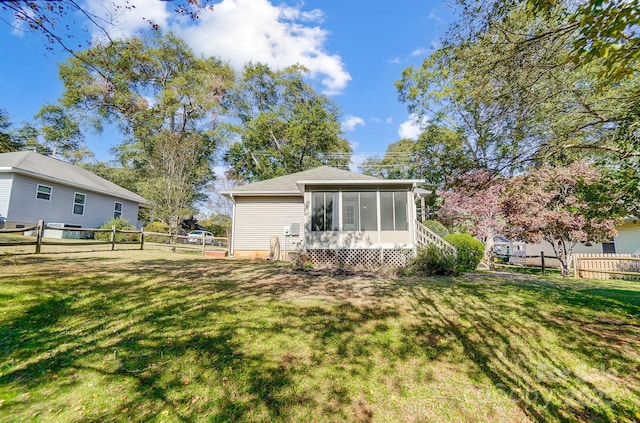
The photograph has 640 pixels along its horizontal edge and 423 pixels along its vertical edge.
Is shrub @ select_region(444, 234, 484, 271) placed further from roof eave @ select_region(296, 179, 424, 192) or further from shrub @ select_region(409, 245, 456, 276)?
roof eave @ select_region(296, 179, 424, 192)

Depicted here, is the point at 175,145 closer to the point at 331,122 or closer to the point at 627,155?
the point at 331,122

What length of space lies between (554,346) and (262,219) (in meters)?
11.7

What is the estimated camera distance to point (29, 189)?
14.0m

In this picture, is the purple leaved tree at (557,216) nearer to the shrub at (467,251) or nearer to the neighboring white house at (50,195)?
the shrub at (467,251)

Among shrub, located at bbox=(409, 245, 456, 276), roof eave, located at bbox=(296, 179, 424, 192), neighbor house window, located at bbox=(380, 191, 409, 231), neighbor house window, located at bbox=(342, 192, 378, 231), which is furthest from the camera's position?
neighbor house window, located at bbox=(342, 192, 378, 231)

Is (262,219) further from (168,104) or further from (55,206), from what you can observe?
(168,104)

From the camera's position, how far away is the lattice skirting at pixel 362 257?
1117cm

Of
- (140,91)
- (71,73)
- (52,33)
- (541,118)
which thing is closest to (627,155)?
(541,118)

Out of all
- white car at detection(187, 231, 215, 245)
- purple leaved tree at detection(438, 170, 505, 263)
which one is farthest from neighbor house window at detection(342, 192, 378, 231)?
white car at detection(187, 231, 215, 245)

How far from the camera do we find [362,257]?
11.3 m

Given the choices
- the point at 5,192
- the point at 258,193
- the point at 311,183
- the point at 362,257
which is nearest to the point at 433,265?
the point at 362,257

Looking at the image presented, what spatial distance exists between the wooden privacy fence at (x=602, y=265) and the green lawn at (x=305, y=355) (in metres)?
6.25

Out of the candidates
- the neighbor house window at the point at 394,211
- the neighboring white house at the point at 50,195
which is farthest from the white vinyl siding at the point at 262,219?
the neighboring white house at the point at 50,195

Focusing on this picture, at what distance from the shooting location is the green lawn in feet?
8.44
